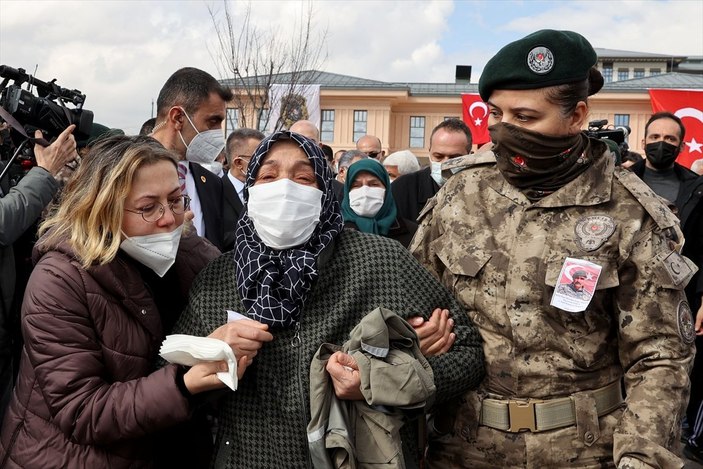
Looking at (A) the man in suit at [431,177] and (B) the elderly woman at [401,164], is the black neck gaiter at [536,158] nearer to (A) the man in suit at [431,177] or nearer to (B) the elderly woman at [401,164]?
(A) the man in suit at [431,177]

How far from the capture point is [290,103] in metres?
24.4

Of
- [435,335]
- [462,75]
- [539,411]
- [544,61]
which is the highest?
[462,75]

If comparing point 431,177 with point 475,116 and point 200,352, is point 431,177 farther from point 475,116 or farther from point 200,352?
point 475,116

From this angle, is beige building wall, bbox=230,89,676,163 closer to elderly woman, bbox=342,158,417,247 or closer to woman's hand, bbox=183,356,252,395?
elderly woman, bbox=342,158,417,247

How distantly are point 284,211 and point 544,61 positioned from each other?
0.92 m

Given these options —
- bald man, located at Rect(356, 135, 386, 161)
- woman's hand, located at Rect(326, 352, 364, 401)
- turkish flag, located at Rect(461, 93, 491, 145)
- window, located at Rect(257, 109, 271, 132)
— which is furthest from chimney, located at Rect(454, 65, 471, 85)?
woman's hand, located at Rect(326, 352, 364, 401)

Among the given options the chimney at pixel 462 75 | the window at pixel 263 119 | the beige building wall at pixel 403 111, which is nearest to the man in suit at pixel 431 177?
the window at pixel 263 119

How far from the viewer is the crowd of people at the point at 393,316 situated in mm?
1946

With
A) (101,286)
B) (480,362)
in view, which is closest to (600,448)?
(480,362)

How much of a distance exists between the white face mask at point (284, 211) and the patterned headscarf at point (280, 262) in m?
0.02

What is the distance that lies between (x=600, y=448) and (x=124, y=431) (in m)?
1.43

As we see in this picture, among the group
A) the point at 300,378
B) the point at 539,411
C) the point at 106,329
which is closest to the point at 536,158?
the point at 539,411

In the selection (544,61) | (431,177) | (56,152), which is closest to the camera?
(544,61)

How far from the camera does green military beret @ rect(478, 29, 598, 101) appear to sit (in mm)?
1979
